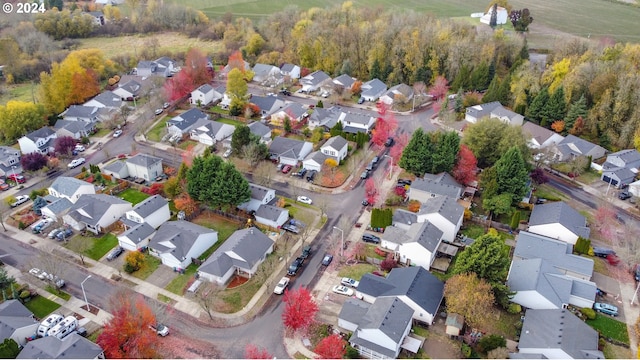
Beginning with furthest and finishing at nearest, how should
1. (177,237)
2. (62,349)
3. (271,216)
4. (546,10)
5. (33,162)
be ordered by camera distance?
(546,10)
(33,162)
(271,216)
(177,237)
(62,349)

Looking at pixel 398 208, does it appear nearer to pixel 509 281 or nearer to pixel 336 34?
pixel 509 281

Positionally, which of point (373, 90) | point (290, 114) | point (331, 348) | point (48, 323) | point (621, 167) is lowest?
point (48, 323)

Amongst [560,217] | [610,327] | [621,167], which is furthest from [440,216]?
[621,167]

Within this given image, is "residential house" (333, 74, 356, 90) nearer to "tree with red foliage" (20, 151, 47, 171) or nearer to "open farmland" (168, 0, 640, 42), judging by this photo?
"open farmland" (168, 0, 640, 42)

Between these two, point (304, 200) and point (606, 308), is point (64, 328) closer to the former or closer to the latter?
point (304, 200)

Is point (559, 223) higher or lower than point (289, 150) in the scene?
lower

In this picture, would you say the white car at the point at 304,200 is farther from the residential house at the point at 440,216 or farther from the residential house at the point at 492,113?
the residential house at the point at 492,113
